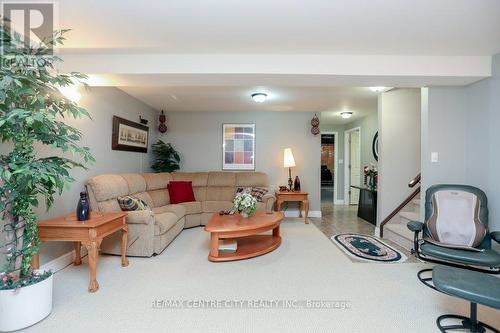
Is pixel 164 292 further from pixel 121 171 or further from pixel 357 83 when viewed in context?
pixel 357 83

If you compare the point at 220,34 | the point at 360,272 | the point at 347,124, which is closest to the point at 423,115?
the point at 360,272

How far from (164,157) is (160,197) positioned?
1.07m

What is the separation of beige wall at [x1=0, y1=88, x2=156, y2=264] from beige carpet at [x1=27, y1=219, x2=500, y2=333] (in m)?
0.64

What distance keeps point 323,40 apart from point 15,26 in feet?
8.80

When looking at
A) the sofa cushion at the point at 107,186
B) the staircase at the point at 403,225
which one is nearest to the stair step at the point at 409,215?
the staircase at the point at 403,225

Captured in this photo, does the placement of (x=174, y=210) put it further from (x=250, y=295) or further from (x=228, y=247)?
(x=250, y=295)

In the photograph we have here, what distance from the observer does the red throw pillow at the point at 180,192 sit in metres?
4.56

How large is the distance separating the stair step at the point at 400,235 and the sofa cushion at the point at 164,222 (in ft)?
10.9

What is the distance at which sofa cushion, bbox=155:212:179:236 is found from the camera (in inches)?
124

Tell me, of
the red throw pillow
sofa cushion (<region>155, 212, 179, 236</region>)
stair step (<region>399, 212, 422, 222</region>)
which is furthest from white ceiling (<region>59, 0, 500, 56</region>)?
the red throw pillow

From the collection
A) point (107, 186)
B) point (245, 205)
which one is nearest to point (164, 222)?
point (107, 186)

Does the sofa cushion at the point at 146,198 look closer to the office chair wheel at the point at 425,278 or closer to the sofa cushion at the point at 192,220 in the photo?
the sofa cushion at the point at 192,220

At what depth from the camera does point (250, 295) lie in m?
2.17

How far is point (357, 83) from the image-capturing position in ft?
9.43
